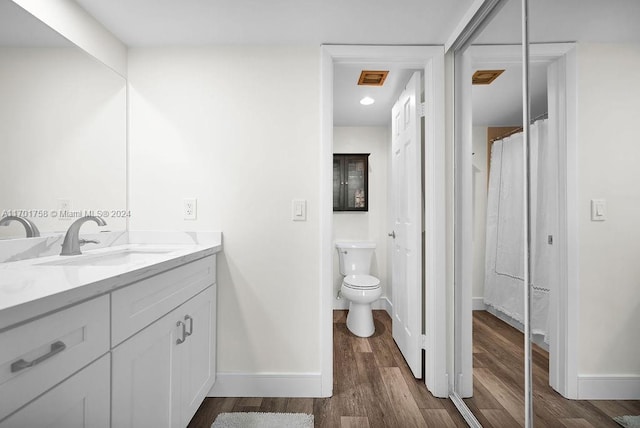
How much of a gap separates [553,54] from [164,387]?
6.42 ft

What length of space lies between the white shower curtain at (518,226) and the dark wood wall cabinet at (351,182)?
83.5 inches

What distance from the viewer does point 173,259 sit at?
50.9 inches

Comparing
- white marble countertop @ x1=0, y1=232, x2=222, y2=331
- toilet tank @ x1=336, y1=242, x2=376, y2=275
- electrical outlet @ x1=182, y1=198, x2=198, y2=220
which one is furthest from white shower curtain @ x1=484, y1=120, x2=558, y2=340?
toilet tank @ x1=336, y1=242, x2=376, y2=275

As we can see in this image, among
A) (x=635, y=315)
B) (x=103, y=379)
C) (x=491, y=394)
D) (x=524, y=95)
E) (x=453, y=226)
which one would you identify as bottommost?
(x=491, y=394)

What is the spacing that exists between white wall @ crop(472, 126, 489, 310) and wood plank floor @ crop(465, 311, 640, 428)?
131mm

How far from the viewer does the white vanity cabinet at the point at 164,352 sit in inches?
39.2

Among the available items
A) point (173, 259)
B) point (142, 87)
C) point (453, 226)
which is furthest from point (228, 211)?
point (453, 226)

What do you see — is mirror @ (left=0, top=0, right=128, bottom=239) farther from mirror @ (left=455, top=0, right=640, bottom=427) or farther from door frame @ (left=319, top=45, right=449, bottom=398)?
mirror @ (left=455, top=0, right=640, bottom=427)

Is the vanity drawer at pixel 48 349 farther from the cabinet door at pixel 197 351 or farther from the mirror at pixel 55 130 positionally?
the mirror at pixel 55 130

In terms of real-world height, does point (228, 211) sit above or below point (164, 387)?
above

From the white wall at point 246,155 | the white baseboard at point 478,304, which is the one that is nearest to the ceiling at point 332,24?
the white wall at point 246,155

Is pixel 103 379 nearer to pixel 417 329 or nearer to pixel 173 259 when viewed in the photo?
pixel 173 259

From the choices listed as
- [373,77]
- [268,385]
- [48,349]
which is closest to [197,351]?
[268,385]

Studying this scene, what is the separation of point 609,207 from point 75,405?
1.59 meters
